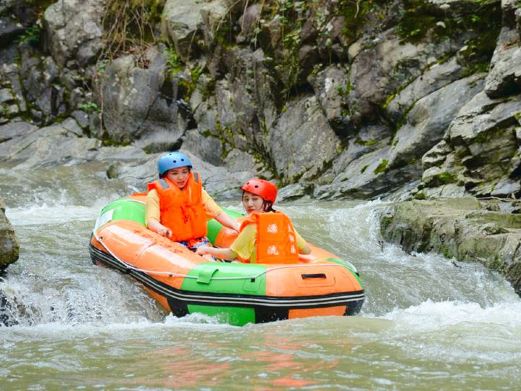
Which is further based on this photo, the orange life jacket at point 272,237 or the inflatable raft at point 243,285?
the orange life jacket at point 272,237

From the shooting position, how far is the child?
6641mm

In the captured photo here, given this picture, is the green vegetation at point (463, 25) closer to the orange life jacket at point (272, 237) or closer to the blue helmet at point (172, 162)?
the blue helmet at point (172, 162)

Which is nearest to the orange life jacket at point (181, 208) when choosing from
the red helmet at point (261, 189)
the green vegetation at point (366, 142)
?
the red helmet at point (261, 189)

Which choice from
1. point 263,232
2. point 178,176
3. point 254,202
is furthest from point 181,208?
point 263,232

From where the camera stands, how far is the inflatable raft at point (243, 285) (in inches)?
207

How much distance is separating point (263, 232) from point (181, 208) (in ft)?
4.08

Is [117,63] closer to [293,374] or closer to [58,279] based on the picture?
[58,279]

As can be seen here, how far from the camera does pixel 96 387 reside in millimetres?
3576

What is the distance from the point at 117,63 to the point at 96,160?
7.22 ft

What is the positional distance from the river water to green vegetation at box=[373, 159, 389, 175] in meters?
2.73

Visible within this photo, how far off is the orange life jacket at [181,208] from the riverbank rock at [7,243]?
131 cm

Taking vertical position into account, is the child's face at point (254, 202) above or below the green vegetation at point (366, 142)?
above

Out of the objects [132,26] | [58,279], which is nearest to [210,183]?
[132,26]

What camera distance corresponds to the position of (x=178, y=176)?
670cm
